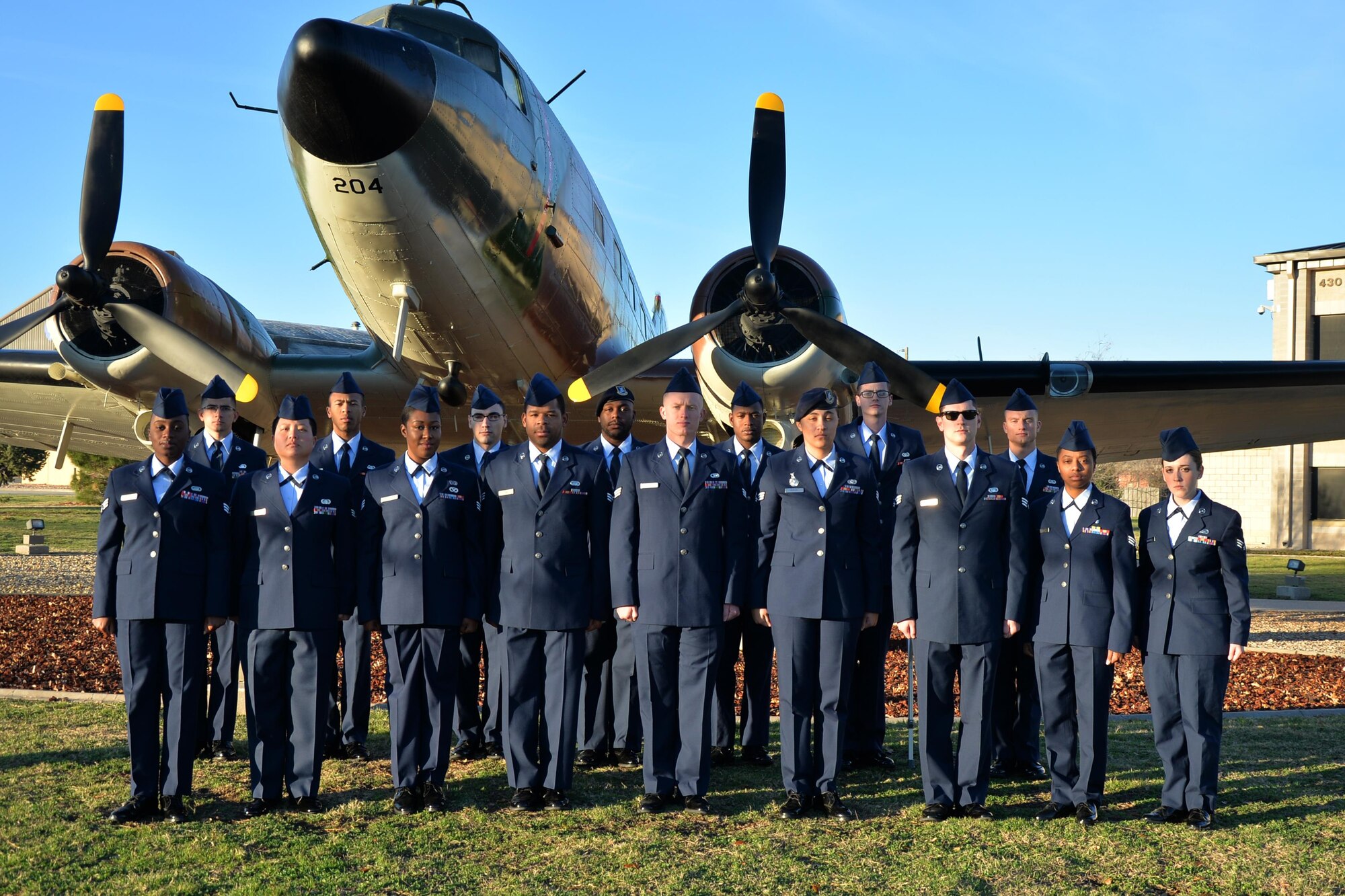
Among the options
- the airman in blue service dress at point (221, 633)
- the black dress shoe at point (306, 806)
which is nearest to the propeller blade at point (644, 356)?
the airman in blue service dress at point (221, 633)

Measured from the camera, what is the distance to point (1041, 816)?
5012 millimetres

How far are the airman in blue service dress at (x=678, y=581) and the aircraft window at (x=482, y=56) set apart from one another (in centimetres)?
479

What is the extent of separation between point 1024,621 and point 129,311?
7.99 metres

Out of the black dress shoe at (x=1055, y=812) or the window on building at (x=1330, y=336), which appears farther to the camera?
the window on building at (x=1330, y=336)

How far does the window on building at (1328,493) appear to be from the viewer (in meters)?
34.1

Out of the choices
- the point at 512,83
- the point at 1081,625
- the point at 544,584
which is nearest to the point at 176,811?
the point at 544,584

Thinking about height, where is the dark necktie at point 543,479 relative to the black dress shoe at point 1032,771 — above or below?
above

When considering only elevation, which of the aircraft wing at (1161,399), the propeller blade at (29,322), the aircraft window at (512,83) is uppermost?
the aircraft window at (512,83)

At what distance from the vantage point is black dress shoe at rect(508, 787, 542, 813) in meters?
5.01

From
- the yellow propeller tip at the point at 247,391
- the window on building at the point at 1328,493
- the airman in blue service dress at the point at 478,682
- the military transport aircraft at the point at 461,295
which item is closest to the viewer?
the airman in blue service dress at the point at 478,682

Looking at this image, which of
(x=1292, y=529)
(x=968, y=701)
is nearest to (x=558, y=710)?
(x=968, y=701)

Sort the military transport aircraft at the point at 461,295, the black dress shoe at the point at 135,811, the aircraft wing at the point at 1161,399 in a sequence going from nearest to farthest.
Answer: the black dress shoe at the point at 135,811
the military transport aircraft at the point at 461,295
the aircraft wing at the point at 1161,399

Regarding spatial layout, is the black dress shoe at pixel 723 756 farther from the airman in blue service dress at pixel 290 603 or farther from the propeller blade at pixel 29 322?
the propeller blade at pixel 29 322

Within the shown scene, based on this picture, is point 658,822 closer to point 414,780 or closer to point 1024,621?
point 414,780
